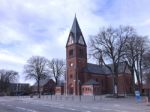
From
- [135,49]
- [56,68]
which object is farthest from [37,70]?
[135,49]

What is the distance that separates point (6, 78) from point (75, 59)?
47151mm

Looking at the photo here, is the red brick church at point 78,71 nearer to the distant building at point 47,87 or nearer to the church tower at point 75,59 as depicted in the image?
the church tower at point 75,59

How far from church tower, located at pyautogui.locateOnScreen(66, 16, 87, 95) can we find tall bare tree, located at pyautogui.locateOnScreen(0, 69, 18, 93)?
134ft

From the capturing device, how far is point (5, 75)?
386 feet

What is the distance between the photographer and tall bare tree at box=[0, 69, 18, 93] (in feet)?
374

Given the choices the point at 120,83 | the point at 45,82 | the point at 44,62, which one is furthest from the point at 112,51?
the point at 45,82

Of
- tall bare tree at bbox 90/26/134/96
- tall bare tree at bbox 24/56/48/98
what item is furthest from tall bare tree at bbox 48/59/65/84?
tall bare tree at bbox 90/26/134/96

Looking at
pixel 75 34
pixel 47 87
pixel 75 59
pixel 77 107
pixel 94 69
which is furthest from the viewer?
pixel 47 87

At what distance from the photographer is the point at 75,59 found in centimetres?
8294

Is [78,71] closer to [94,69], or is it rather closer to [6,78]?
[94,69]

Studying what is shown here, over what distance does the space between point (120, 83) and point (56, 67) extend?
2843 cm

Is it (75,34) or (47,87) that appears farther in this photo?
(47,87)

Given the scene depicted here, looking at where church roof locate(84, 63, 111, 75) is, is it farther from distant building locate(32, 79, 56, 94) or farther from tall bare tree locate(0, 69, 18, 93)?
tall bare tree locate(0, 69, 18, 93)

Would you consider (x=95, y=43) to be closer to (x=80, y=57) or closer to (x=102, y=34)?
(x=102, y=34)
